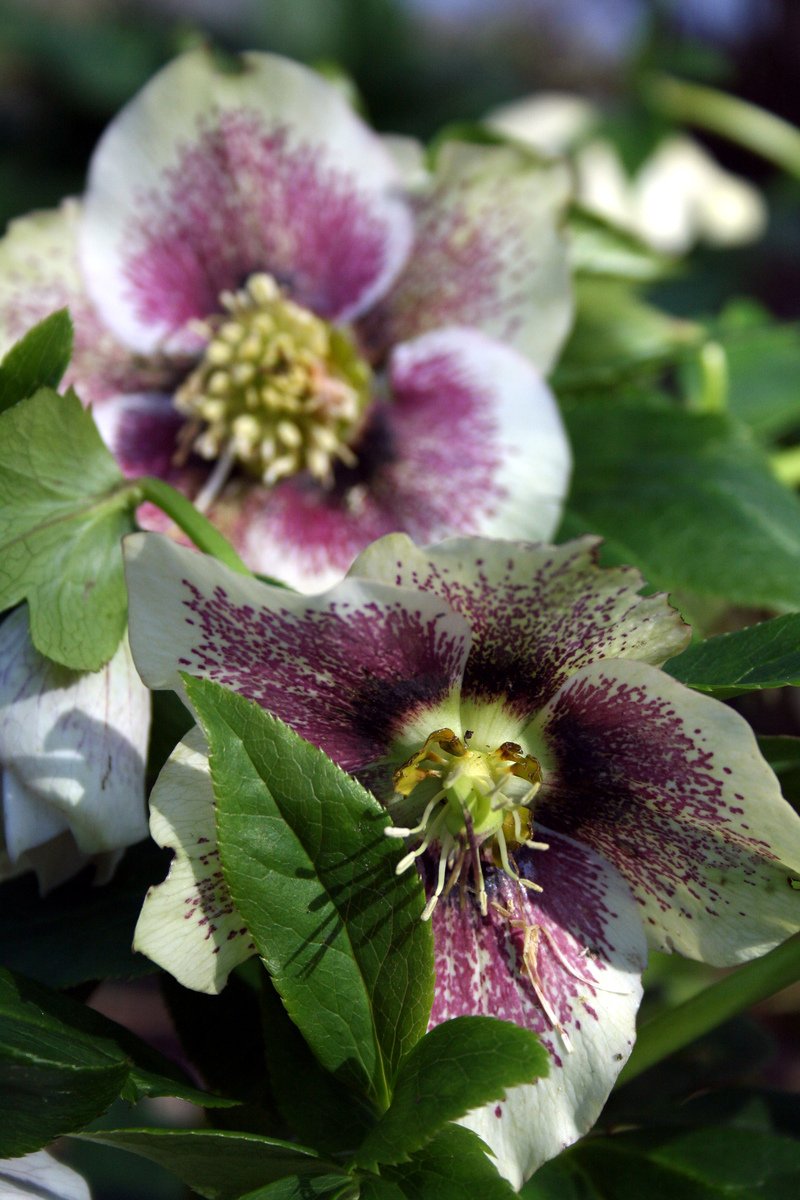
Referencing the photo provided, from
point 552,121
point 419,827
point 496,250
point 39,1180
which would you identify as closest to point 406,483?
point 496,250

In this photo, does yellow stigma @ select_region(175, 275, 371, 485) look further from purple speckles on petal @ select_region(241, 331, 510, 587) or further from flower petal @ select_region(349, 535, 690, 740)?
flower petal @ select_region(349, 535, 690, 740)

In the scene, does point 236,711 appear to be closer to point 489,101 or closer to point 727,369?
point 727,369

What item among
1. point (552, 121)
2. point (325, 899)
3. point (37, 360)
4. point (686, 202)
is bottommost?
point (686, 202)

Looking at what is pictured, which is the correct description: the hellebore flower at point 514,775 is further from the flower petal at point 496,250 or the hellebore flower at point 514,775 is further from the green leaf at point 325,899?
the flower petal at point 496,250

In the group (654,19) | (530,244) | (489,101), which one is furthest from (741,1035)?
(489,101)

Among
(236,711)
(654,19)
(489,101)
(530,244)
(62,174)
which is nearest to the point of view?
(236,711)

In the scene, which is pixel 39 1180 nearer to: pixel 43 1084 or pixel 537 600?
pixel 43 1084

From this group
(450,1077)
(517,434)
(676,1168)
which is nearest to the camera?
(450,1077)
